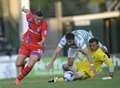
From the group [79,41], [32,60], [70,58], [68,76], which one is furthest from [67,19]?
[32,60]

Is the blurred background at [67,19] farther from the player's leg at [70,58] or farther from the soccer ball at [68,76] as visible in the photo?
the soccer ball at [68,76]

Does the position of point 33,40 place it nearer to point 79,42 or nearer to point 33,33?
point 33,33

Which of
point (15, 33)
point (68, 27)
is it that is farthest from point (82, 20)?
point (15, 33)

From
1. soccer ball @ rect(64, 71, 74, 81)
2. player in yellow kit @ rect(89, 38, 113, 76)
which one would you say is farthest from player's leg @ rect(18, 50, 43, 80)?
player in yellow kit @ rect(89, 38, 113, 76)

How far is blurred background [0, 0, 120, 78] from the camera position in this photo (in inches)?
1166

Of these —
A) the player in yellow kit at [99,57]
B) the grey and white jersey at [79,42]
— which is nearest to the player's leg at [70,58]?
the player in yellow kit at [99,57]

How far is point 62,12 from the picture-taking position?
101 ft

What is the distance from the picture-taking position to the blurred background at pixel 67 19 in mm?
29609

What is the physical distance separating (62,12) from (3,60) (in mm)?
9796

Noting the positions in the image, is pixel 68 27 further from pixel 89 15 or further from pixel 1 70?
pixel 1 70

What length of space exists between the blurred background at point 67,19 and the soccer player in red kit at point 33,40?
15.4 meters

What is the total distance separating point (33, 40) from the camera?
13.6 metres

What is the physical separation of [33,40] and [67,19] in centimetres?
1685

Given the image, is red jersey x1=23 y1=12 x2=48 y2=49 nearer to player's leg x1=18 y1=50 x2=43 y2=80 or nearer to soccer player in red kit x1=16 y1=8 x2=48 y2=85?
soccer player in red kit x1=16 y1=8 x2=48 y2=85
